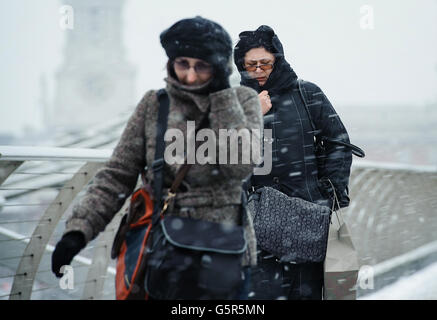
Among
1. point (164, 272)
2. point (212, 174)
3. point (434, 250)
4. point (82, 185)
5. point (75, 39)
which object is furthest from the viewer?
point (75, 39)

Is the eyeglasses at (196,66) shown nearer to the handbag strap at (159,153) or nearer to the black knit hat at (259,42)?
the handbag strap at (159,153)

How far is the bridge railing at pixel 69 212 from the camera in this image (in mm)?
2582

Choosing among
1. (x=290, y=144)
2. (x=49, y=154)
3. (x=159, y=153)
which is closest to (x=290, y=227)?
(x=290, y=144)

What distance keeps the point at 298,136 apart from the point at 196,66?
970 mm

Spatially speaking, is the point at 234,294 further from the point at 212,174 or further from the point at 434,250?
the point at 434,250

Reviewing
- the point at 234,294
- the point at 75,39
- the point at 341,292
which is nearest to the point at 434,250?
the point at 341,292

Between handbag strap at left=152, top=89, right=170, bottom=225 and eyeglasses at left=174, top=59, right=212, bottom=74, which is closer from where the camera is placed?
handbag strap at left=152, top=89, right=170, bottom=225

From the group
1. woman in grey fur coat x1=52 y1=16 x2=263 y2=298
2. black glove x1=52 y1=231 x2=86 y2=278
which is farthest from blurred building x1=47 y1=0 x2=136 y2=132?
black glove x1=52 y1=231 x2=86 y2=278

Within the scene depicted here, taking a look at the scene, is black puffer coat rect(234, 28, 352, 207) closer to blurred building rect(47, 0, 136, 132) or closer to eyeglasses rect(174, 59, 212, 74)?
eyeglasses rect(174, 59, 212, 74)

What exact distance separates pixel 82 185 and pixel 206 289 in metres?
1.33

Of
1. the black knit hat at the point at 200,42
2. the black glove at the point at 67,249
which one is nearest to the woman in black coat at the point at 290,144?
the black knit hat at the point at 200,42

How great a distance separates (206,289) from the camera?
1.58 m

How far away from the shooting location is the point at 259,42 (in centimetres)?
263

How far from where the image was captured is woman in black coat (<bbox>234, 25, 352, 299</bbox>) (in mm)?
2539
